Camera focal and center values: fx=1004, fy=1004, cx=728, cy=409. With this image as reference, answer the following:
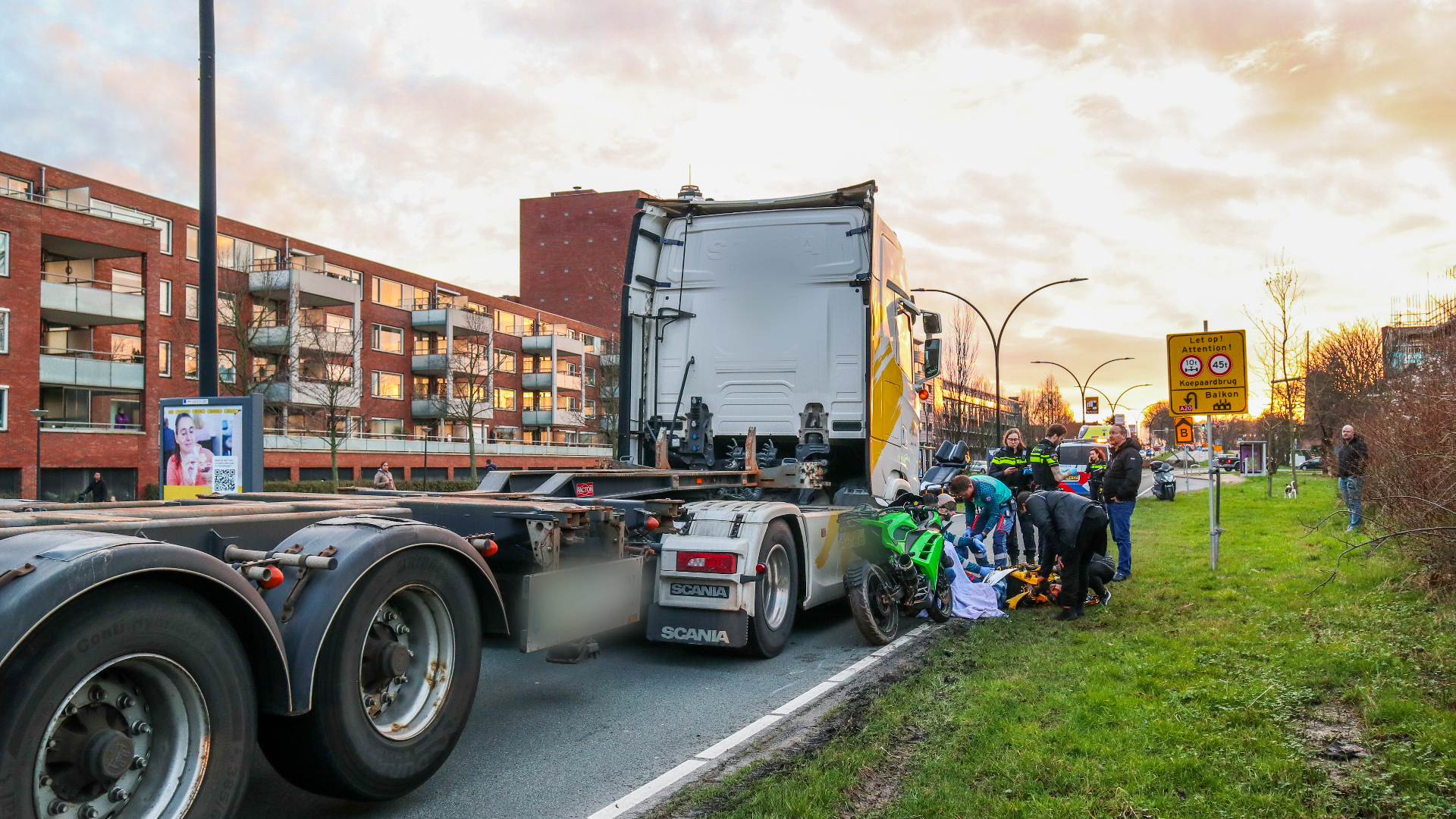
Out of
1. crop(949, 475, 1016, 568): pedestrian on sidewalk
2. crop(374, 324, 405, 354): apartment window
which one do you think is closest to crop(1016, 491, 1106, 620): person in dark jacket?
crop(949, 475, 1016, 568): pedestrian on sidewalk

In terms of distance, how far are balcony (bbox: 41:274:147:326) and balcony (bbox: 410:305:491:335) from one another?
19551 mm

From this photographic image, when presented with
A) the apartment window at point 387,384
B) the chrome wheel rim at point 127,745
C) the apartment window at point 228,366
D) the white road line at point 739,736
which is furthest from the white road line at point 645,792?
the apartment window at point 387,384

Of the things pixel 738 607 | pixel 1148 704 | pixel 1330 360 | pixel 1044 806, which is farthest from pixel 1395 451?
pixel 1330 360

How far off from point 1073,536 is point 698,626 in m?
3.93

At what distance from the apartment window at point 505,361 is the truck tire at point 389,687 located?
59502 millimetres

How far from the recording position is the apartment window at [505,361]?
6312cm

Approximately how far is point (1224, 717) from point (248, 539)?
5.06 metres

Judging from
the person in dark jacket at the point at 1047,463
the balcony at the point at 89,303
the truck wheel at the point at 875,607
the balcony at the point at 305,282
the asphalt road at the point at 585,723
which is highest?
the balcony at the point at 305,282

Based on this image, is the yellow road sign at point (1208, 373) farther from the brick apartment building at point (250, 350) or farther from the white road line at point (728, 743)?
the brick apartment building at point (250, 350)

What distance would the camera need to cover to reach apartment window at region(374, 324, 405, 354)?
53.1 m

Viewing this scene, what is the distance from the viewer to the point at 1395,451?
10.1 m

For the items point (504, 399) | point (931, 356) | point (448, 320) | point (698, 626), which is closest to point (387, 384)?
point (448, 320)

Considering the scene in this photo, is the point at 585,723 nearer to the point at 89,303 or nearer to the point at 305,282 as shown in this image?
the point at 89,303

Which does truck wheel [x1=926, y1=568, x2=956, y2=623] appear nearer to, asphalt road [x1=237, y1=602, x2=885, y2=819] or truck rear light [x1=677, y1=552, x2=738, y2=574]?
asphalt road [x1=237, y1=602, x2=885, y2=819]
